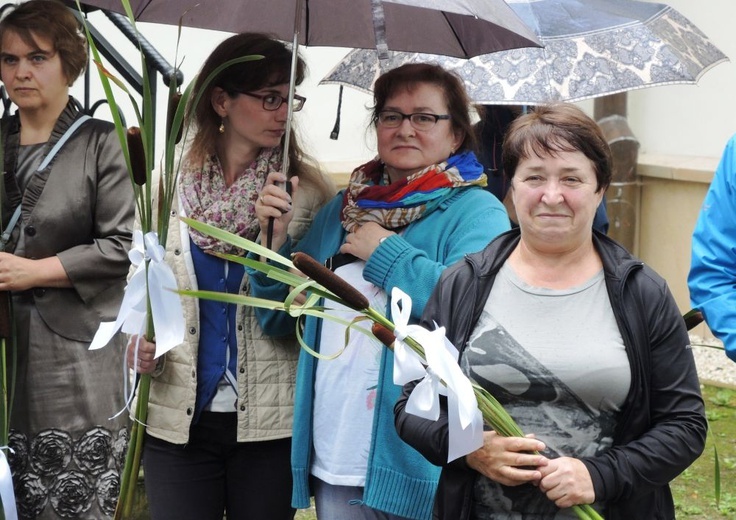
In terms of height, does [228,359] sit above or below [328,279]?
below

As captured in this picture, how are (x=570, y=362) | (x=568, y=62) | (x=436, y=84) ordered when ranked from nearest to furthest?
(x=570, y=362)
(x=436, y=84)
(x=568, y=62)

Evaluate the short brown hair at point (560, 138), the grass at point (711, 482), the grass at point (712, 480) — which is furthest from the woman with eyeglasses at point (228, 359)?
the grass at point (712, 480)

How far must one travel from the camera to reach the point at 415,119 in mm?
3203

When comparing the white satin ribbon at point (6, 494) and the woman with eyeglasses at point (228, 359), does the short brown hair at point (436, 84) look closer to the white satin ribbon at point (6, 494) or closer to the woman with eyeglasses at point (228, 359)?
the woman with eyeglasses at point (228, 359)

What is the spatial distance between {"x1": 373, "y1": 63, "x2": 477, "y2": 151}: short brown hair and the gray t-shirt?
0.81 m

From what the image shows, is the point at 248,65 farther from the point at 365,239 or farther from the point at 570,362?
the point at 570,362

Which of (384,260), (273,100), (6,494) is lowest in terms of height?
(6,494)

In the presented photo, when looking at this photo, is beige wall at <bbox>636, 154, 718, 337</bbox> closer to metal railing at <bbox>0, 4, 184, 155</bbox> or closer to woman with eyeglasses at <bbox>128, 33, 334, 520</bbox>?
metal railing at <bbox>0, 4, 184, 155</bbox>

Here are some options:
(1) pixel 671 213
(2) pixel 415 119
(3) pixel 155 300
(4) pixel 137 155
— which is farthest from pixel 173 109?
(1) pixel 671 213

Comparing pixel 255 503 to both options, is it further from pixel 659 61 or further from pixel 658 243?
pixel 658 243

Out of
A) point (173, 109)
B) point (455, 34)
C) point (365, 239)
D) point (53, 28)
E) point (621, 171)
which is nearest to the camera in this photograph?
point (173, 109)

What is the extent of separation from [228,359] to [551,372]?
3.74 feet

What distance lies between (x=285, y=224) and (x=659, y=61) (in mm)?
1738

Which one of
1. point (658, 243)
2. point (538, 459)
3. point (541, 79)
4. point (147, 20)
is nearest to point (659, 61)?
point (541, 79)
